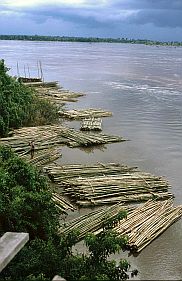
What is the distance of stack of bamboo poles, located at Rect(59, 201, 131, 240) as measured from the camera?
1064 cm

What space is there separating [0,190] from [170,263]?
4216mm

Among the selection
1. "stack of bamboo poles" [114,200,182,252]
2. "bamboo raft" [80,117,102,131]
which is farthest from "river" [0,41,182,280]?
"bamboo raft" [80,117,102,131]

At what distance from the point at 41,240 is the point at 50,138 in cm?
1004

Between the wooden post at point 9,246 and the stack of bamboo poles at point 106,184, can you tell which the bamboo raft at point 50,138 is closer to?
the stack of bamboo poles at point 106,184

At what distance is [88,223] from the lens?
1098 cm

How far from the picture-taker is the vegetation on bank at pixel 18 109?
19.8 meters

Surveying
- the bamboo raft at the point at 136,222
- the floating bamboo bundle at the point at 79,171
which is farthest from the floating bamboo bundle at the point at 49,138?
the bamboo raft at the point at 136,222

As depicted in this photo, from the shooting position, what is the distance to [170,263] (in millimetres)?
10148

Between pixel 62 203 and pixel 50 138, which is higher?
pixel 50 138

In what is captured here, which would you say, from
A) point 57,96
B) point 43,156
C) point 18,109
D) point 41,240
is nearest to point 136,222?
point 41,240

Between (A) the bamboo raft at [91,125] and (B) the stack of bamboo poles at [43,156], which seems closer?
(B) the stack of bamboo poles at [43,156]

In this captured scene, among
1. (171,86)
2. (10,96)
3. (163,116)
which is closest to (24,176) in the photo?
(10,96)

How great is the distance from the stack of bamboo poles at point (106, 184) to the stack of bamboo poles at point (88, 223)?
1093mm

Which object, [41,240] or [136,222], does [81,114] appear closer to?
[136,222]
